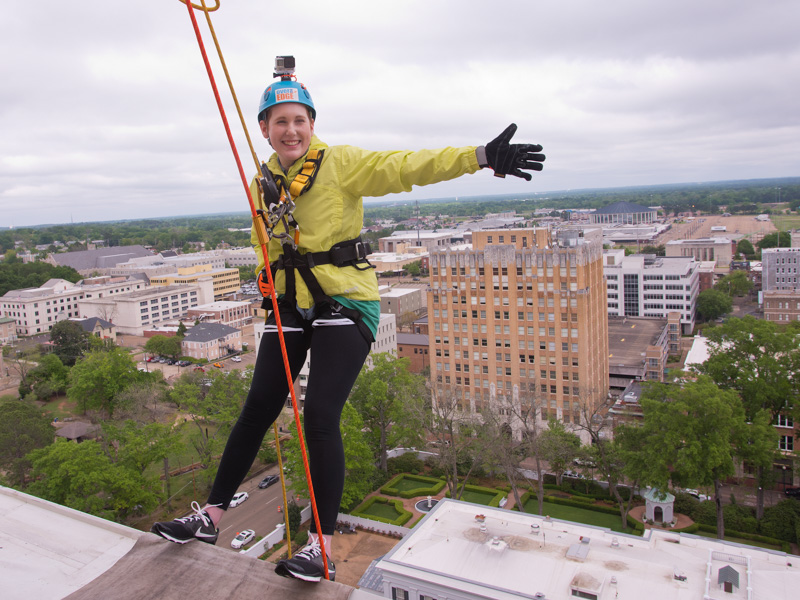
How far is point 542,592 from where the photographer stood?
13.1 meters

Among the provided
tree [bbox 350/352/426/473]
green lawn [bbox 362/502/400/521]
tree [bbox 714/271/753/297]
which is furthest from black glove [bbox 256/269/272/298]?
tree [bbox 714/271/753/297]

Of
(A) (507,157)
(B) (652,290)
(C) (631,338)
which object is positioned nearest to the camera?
(A) (507,157)

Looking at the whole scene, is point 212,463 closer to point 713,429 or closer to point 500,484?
point 500,484

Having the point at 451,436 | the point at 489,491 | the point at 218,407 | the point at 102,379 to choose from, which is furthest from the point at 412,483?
the point at 102,379

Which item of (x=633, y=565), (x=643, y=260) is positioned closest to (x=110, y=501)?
(x=633, y=565)

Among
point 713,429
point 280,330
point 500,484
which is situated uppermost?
Answer: point 280,330

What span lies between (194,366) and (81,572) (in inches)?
1716

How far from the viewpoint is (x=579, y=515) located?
21922mm

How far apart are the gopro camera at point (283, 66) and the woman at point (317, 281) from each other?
0.03 m

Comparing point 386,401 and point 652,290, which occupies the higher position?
point 652,290

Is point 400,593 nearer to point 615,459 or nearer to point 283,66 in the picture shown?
point 615,459

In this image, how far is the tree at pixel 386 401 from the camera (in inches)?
966

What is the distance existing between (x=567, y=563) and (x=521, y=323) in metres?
15.8

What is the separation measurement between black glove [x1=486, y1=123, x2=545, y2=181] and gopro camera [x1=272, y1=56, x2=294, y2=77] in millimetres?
1342
